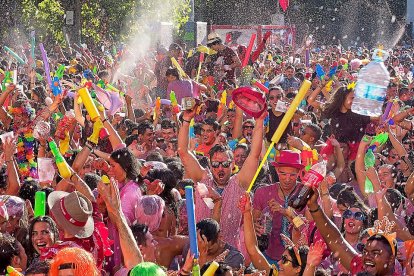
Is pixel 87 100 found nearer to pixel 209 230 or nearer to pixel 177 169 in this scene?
pixel 177 169

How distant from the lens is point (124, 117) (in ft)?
35.1

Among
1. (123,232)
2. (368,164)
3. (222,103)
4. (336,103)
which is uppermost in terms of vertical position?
(123,232)

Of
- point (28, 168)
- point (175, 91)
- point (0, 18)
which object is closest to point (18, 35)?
point (0, 18)

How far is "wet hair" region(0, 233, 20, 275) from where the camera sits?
5.36 metres

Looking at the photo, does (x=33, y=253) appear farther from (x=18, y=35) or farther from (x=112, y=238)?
(x=18, y=35)

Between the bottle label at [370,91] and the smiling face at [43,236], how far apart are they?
318 cm

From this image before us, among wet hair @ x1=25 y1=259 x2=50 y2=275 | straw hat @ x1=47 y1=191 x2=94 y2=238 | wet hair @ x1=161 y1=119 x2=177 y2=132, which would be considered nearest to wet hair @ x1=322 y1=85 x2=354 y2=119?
wet hair @ x1=161 y1=119 x2=177 y2=132

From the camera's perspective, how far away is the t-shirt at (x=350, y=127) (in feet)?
30.6

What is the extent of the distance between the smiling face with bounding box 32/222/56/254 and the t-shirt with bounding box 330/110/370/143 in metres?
4.38

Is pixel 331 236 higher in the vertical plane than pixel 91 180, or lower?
higher

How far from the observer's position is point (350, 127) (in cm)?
935

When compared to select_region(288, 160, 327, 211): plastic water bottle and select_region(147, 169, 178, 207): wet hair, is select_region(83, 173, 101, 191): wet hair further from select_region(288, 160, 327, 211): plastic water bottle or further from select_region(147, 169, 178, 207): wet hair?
select_region(288, 160, 327, 211): plastic water bottle

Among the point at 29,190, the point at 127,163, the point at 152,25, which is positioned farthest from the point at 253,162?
the point at 152,25

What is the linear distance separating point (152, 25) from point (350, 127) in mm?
16714
